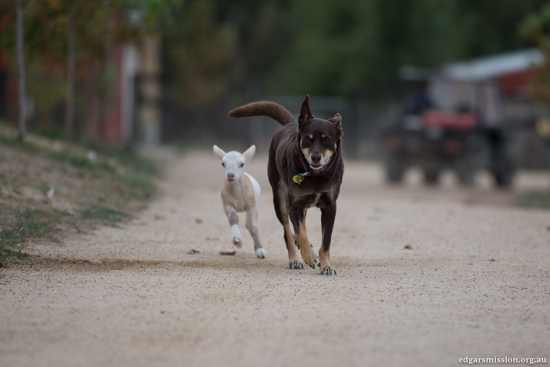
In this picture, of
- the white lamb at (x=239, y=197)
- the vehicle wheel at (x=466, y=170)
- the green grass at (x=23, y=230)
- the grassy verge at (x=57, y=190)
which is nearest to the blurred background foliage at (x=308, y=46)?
the grassy verge at (x=57, y=190)

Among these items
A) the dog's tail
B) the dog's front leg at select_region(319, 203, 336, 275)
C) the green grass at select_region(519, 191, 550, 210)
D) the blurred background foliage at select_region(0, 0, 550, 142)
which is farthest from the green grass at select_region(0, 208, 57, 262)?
the blurred background foliage at select_region(0, 0, 550, 142)

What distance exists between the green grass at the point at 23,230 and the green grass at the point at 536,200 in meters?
9.19

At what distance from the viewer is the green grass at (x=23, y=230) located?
6.95m

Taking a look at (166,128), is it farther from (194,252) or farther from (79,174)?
(194,252)

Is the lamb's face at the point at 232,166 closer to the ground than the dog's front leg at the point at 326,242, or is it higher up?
higher up

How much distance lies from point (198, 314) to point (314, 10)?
3497 centimetres

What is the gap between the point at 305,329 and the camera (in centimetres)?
486

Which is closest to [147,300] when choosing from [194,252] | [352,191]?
[194,252]

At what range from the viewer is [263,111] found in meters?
7.98

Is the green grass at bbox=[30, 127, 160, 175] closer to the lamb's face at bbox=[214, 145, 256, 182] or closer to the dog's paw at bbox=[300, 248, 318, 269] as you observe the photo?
the lamb's face at bbox=[214, 145, 256, 182]

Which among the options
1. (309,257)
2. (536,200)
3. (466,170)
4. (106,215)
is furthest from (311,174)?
(466,170)

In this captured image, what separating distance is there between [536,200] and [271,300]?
36.1 feet

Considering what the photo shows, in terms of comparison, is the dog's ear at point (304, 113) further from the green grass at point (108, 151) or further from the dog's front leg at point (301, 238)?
the green grass at point (108, 151)

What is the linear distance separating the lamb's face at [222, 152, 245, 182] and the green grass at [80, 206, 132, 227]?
2.47 meters
